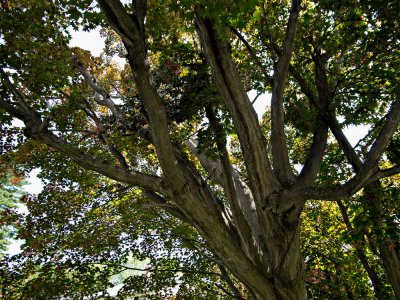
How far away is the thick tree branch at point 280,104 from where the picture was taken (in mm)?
3436

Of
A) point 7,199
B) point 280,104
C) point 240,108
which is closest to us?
point 240,108

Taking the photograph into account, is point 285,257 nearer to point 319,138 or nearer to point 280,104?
point 319,138

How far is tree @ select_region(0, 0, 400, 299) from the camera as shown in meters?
3.12

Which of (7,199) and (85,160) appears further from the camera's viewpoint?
(7,199)

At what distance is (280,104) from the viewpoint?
3.61 meters

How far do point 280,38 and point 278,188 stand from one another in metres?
3.89

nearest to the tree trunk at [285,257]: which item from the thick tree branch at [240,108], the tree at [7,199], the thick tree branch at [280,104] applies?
the thick tree branch at [240,108]

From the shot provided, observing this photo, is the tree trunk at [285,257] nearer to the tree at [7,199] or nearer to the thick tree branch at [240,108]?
the thick tree branch at [240,108]

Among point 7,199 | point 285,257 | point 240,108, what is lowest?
point 285,257

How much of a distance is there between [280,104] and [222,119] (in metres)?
1.49

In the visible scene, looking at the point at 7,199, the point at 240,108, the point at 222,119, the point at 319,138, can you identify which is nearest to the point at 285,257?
the point at 319,138

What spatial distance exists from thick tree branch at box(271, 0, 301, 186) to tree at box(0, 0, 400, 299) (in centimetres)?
1

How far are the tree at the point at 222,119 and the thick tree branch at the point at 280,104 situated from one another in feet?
0.04

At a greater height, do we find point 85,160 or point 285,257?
point 85,160
